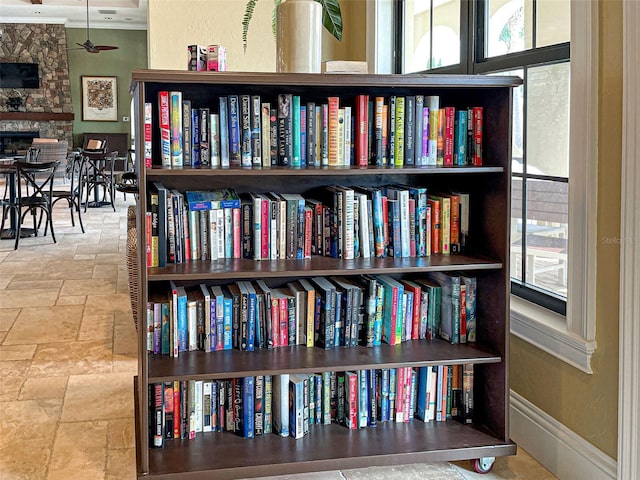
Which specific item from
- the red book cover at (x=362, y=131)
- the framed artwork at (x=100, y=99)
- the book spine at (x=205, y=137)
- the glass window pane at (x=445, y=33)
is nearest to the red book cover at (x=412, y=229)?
the red book cover at (x=362, y=131)

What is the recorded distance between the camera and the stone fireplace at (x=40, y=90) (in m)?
15.4

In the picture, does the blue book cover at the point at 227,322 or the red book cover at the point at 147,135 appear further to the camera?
the blue book cover at the point at 227,322

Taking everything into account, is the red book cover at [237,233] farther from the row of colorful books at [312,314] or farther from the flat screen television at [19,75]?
the flat screen television at [19,75]

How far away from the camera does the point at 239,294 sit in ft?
8.61

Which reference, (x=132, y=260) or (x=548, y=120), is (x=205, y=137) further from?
(x=132, y=260)

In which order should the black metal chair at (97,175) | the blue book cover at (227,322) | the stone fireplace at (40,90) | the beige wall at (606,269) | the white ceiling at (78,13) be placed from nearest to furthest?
the beige wall at (606,269) → the blue book cover at (227,322) → the black metal chair at (97,175) → the white ceiling at (78,13) → the stone fireplace at (40,90)

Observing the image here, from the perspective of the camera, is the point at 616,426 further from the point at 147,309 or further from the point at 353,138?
the point at 147,309

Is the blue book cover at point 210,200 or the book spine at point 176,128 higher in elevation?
the book spine at point 176,128

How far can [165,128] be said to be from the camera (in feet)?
7.79

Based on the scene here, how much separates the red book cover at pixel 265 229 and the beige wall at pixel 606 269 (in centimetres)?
112

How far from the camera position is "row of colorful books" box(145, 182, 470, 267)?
248 cm

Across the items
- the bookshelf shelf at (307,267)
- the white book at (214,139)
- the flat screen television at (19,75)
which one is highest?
the flat screen television at (19,75)

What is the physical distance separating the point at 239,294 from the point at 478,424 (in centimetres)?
104

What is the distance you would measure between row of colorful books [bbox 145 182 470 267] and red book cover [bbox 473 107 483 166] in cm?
16
